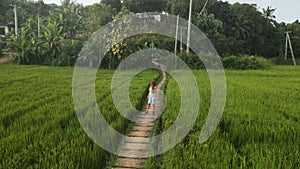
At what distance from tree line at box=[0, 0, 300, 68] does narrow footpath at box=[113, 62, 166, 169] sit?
1521 cm

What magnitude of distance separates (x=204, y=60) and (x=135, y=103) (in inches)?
606

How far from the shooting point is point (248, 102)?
5941 millimetres

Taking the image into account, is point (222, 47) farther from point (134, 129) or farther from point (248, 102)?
point (134, 129)

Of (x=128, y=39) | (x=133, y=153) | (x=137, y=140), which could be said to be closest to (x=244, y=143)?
(x=133, y=153)

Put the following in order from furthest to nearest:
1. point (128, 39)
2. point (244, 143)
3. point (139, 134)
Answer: point (128, 39) < point (139, 134) < point (244, 143)

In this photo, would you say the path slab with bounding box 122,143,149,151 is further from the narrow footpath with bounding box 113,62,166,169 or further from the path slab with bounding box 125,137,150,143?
the path slab with bounding box 125,137,150,143

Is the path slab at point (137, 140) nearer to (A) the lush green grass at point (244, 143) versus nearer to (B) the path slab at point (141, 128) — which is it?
(A) the lush green grass at point (244, 143)

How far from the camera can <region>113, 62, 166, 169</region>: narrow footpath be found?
309cm

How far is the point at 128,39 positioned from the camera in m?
21.2

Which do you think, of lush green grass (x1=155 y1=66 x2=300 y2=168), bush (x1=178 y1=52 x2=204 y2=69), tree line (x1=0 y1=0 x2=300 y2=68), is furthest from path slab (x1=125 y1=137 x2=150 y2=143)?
bush (x1=178 y1=52 x2=204 y2=69)

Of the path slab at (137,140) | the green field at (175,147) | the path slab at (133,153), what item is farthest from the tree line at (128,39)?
the path slab at (133,153)

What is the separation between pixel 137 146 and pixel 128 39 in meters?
18.1

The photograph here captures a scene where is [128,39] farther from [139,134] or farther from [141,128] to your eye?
[139,134]

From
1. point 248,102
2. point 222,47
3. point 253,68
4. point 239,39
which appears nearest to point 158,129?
point 248,102
